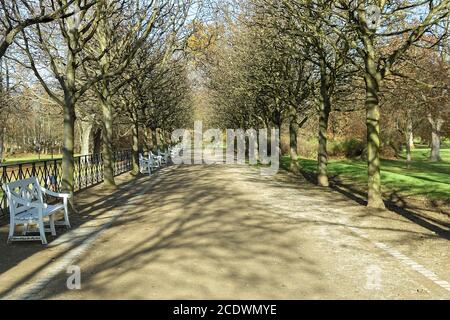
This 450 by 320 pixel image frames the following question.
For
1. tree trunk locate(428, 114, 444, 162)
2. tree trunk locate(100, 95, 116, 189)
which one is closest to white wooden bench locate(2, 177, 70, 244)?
tree trunk locate(100, 95, 116, 189)

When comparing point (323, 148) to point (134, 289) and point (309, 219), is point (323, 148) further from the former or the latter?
point (134, 289)

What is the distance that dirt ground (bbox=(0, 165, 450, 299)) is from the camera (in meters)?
5.54

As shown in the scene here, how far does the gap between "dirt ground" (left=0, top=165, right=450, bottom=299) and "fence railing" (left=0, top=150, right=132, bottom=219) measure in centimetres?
186

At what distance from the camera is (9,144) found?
249ft

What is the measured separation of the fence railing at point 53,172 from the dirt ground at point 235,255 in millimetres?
1865

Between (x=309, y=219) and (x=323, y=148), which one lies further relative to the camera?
(x=323, y=148)

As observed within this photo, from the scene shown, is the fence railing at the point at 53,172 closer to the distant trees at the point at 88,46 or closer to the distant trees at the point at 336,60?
the distant trees at the point at 88,46

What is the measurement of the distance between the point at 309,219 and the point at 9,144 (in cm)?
7563

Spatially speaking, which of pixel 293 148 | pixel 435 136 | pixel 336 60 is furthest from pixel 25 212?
pixel 435 136

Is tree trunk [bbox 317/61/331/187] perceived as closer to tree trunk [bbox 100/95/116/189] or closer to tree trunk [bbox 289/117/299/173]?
tree trunk [bbox 289/117/299/173]

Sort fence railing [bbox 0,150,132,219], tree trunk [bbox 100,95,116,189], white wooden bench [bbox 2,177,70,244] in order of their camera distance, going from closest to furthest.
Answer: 1. white wooden bench [bbox 2,177,70,244]
2. fence railing [bbox 0,150,132,219]
3. tree trunk [bbox 100,95,116,189]

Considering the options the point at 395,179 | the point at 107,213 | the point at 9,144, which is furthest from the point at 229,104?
the point at 9,144

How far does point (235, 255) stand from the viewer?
712 cm

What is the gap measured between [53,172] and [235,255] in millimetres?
9238
